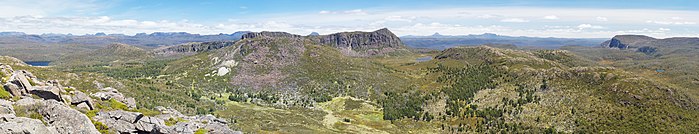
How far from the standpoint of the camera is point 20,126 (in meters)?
33.9

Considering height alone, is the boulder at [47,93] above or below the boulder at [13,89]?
below

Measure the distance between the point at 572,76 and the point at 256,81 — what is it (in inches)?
5344

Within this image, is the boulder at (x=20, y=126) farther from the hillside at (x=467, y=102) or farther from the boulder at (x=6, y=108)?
the hillside at (x=467, y=102)

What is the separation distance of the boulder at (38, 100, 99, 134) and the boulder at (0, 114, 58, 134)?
5.26 metres

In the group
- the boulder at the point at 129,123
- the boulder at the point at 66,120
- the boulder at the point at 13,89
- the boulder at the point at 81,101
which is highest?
the boulder at the point at 13,89

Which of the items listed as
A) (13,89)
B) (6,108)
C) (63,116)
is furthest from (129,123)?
(13,89)

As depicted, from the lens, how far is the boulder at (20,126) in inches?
1307

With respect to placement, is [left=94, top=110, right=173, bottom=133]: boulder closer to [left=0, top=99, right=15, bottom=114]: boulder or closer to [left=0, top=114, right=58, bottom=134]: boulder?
[left=0, top=99, right=15, bottom=114]: boulder

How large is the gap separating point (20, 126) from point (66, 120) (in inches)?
343

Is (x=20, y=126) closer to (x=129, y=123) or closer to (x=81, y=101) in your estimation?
(x=129, y=123)

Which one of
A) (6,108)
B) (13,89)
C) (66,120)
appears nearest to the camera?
(6,108)

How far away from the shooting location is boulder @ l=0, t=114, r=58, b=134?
33.2 metres

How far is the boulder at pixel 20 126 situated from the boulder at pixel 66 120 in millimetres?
5261

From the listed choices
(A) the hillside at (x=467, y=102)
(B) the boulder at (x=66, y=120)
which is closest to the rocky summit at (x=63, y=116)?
(B) the boulder at (x=66, y=120)
